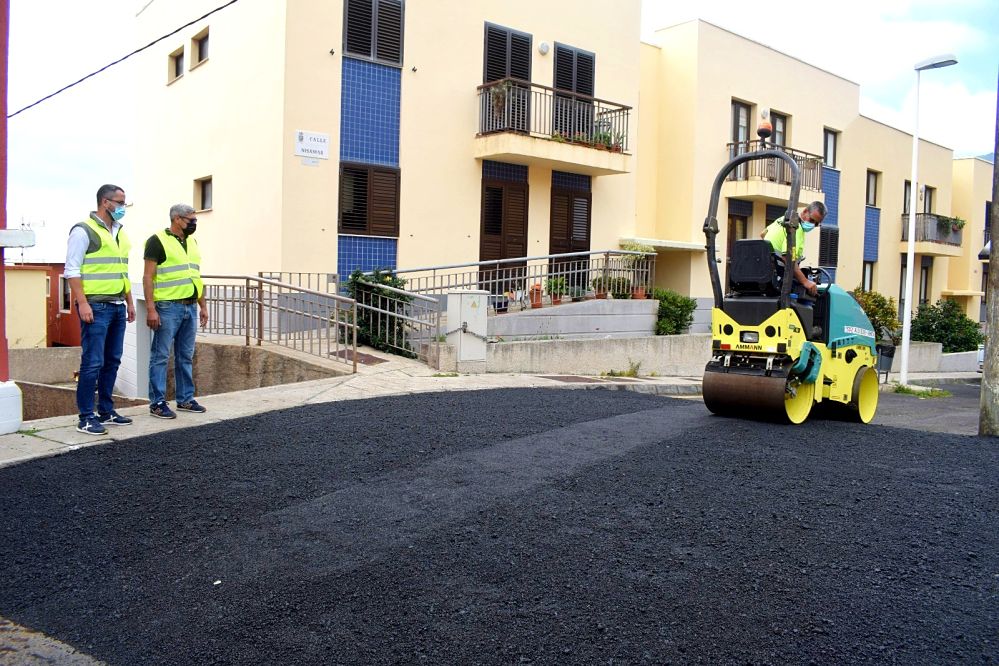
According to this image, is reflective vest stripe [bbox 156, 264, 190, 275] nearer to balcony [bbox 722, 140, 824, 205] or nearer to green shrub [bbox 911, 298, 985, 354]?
balcony [bbox 722, 140, 824, 205]

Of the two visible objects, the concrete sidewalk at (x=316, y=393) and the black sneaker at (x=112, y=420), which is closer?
the concrete sidewalk at (x=316, y=393)

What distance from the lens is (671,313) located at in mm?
17141

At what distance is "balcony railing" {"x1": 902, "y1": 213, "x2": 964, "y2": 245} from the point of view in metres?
30.6

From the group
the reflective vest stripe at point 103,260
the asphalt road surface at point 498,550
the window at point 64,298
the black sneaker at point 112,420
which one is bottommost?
the asphalt road surface at point 498,550

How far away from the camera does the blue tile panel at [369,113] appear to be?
1502 centimetres

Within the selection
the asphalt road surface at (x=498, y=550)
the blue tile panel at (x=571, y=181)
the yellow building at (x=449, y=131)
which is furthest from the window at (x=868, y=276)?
the asphalt road surface at (x=498, y=550)

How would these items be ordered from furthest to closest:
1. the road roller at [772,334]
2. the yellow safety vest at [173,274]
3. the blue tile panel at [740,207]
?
the blue tile panel at [740,207] → the road roller at [772,334] → the yellow safety vest at [173,274]

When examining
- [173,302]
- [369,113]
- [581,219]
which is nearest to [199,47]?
[369,113]

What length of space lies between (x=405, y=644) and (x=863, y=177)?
28.1m

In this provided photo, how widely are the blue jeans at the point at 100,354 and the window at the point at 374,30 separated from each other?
9315 millimetres

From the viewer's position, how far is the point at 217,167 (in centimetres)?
1644

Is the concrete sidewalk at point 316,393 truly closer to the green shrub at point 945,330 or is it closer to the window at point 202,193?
the window at point 202,193

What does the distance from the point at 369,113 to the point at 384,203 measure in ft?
5.41

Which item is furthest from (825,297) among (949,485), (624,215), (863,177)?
(863,177)
